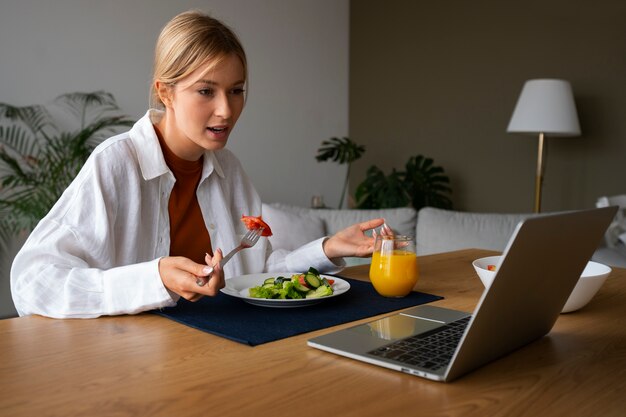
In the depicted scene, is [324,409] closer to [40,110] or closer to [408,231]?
[408,231]

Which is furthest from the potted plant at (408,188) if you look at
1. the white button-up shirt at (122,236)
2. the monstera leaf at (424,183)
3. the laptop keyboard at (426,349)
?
the laptop keyboard at (426,349)

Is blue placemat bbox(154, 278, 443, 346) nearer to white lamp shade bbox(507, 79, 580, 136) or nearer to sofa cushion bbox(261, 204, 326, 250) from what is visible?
sofa cushion bbox(261, 204, 326, 250)

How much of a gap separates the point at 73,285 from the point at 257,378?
0.51m

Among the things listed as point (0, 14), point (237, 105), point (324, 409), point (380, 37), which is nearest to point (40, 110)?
point (0, 14)

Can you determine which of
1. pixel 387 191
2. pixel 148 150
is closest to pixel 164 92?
pixel 148 150

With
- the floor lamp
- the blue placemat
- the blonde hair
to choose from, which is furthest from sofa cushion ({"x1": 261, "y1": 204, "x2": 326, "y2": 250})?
the blue placemat

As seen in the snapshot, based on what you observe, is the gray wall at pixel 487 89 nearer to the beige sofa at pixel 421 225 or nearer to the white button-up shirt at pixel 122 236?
the beige sofa at pixel 421 225

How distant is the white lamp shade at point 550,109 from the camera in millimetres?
3979

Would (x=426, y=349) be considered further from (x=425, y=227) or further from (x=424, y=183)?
(x=424, y=183)

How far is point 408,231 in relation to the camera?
355 cm

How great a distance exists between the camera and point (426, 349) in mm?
930

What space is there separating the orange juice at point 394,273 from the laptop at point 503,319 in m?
0.20

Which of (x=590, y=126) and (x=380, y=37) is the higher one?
(x=380, y=37)

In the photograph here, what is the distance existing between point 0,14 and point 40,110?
53 cm
